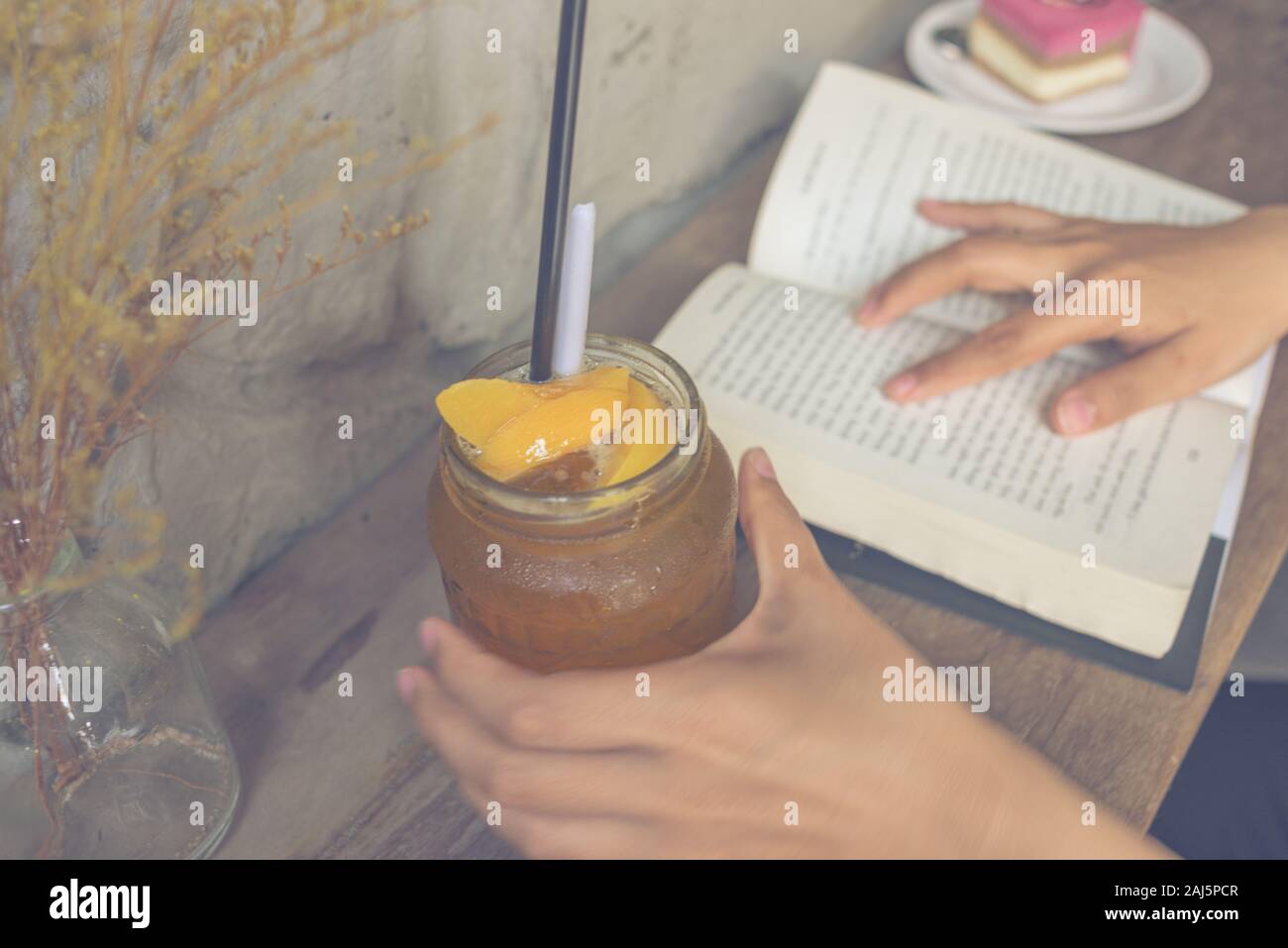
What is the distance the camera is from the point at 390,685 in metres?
0.74

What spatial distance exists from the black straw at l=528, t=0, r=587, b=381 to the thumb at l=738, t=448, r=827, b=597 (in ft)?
0.53

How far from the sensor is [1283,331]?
0.90m

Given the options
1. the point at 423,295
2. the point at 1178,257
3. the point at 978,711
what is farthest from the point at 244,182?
the point at 1178,257

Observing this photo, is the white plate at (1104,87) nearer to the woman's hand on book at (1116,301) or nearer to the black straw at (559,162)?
the woman's hand on book at (1116,301)

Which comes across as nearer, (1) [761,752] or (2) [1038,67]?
(1) [761,752]

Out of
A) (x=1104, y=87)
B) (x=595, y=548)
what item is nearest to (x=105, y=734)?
(x=595, y=548)

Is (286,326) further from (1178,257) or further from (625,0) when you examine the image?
(1178,257)

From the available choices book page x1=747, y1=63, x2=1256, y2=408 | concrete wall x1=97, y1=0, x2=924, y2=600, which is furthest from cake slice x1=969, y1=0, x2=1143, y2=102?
concrete wall x1=97, y1=0, x2=924, y2=600

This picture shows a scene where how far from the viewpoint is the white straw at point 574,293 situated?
0.51 meters

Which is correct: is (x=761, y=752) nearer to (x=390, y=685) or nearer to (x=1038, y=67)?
(x=390, y=685)

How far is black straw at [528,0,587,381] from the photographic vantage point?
0.47 m

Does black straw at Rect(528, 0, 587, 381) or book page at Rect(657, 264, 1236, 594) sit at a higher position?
black straw at Rect(528, 0, 587, 381)

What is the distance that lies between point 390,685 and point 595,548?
0.25m

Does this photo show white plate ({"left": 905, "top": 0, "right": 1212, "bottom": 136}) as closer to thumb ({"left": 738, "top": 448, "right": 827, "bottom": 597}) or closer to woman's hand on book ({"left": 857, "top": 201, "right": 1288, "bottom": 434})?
woman's hand on book ({"left": 857, "top": 201, "right": 1288, "bottom": 434})
